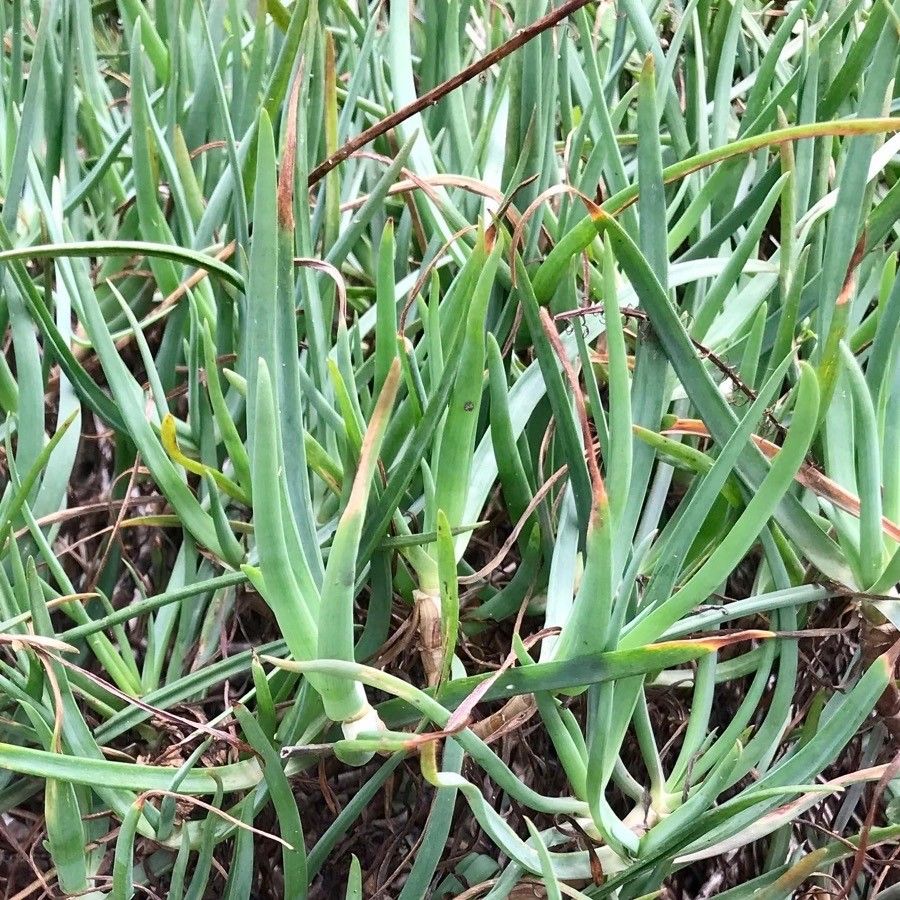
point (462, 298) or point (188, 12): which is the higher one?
point (188, 12)

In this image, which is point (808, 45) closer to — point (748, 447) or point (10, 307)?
point (748, 447)

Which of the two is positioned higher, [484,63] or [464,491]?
[484,63]

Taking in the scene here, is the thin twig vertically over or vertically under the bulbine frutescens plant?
→ over

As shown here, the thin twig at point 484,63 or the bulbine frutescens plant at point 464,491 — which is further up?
the thin twig at point 484,63

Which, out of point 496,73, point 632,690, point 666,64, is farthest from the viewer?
point 496,73

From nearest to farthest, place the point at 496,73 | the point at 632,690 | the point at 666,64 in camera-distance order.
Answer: the point at 632,690 < the point at 666,64 < the point at 496,73

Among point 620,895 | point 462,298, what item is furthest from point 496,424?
point 620,895

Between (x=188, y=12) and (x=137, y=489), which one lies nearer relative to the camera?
(x=137, y=489)

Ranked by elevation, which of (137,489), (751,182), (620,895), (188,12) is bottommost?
(620,895)
